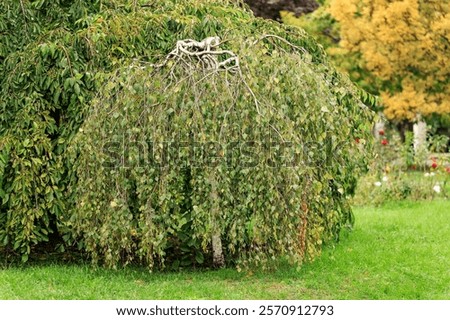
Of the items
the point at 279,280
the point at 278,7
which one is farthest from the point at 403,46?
the point at 279,280

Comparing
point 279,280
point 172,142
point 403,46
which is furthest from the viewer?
point 403,46

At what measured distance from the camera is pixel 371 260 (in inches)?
264

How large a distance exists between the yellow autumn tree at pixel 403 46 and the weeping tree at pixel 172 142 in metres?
7.31

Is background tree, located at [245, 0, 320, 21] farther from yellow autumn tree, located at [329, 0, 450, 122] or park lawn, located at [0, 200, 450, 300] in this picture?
park lawn, located at [0, 200, 450, 300]

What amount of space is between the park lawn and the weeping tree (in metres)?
0.22

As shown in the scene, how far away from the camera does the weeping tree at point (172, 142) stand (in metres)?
5.41

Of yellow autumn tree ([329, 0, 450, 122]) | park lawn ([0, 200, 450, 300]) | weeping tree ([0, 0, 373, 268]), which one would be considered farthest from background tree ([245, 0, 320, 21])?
weeping tree ([0, 0, 373, 268])

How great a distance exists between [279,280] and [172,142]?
1390 mm

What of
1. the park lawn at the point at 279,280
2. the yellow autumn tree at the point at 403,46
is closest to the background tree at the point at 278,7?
the yellow autumn tree at the point at 403,46

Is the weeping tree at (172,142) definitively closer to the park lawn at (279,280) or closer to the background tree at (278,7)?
the park lawn at (279,280)

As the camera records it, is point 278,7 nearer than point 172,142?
No

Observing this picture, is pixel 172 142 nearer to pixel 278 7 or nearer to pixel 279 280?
pixel 279 280

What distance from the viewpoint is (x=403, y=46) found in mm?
13641

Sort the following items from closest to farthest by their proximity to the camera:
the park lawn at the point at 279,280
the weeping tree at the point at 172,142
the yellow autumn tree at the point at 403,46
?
1. the weeping tree at the point at 172,142
2. the park lawn at the point at 279,280
3. the yellow autumn tree at the point at 403,46
